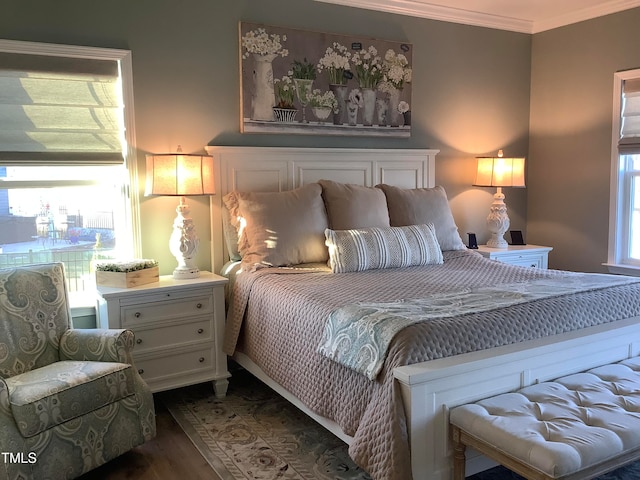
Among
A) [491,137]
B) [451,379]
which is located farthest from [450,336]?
[491,137]

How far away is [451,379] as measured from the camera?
6.74 ft

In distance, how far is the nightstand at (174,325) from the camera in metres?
3.00

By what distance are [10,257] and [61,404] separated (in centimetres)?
126

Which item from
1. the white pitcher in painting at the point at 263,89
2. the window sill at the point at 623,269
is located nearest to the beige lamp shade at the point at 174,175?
the white pitcher in painting at the point at 263,89

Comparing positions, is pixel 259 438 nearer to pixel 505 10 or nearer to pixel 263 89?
pixel 263 89

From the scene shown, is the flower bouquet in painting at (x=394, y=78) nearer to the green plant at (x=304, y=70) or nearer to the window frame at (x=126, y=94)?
the green plant at (x=304, y=70)

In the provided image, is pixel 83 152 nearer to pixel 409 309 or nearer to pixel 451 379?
pixel 409 309

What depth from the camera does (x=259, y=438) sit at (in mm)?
2811

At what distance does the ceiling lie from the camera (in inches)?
162

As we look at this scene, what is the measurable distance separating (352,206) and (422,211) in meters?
0.54

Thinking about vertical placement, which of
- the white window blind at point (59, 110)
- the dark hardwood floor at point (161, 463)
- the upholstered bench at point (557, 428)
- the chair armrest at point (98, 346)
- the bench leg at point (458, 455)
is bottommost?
the dark hardwood floor at point (161, 463)

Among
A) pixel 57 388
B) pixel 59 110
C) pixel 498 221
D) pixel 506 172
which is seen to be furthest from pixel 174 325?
pixel 506 172

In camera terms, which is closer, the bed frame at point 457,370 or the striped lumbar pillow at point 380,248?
the bed frame at point 457,370

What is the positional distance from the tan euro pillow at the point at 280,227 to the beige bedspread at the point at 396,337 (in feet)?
0.49
